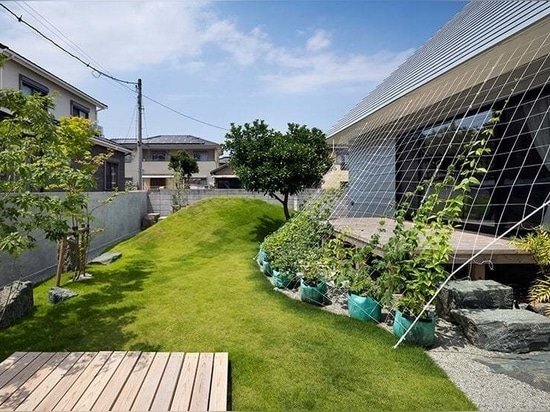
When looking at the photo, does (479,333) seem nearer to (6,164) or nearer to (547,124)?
(547,124)

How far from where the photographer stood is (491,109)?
5.69m

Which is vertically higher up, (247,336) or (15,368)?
(15,368)

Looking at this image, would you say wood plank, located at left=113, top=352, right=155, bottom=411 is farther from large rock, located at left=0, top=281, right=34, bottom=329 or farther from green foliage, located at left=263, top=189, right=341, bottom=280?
green foliage, located at left=263, top=189, right=341, bottom=280

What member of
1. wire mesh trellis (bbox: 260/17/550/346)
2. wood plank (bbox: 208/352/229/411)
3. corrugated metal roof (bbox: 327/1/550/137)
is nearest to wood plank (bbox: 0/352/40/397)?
wood plank (bbox: 208/352/229/411)

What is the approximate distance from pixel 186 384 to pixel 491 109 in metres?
5.91

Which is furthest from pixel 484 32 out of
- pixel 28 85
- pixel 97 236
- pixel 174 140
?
pixel 174 140

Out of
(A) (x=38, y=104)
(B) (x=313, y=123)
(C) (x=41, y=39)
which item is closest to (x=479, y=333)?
(A) (x=38, y=104)

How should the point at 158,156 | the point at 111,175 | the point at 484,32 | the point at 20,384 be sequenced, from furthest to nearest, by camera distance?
the point at 158,156 < the point at 111,175 < the point at 484,32 < the point at 20,384

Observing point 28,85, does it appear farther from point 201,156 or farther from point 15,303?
point 201,156

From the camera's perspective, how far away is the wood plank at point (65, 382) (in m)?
2.13

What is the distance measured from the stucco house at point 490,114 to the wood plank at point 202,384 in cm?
262

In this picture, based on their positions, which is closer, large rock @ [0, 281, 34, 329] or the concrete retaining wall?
large rock @ [0, 281, 34, 329]

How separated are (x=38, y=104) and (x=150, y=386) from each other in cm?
260

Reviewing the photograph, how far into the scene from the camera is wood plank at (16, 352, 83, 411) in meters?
2.12
